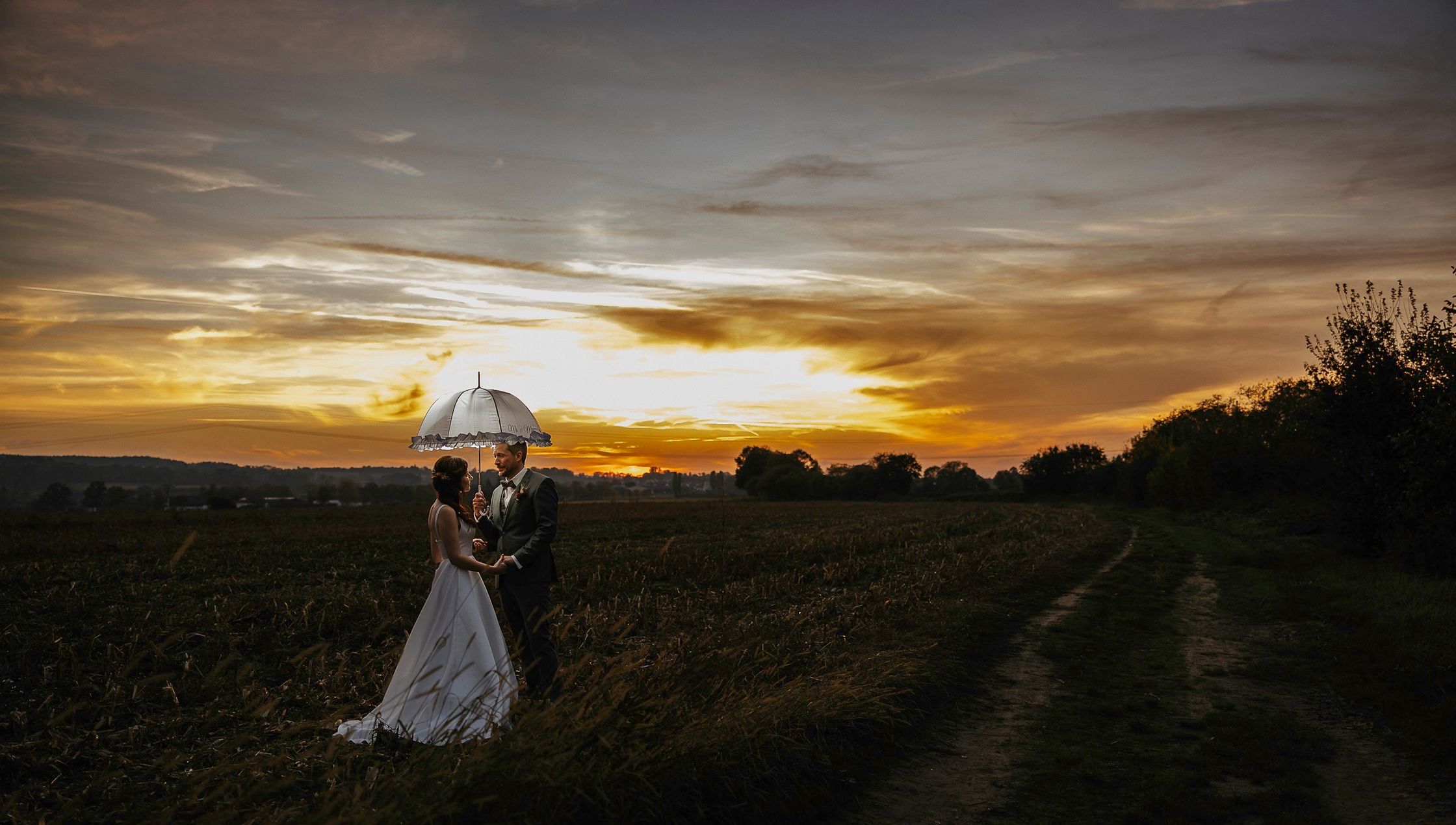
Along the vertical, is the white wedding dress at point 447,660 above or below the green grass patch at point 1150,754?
above

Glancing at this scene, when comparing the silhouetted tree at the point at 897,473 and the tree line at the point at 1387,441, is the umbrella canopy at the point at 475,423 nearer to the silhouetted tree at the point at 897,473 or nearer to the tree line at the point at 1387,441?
the tree line at the point at 1387,441

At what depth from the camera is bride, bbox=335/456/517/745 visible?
7.28 meters

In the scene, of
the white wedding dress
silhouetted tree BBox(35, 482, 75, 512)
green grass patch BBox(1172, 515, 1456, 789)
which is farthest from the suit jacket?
silhouetted tree BBox(35, 482, 75, 512)

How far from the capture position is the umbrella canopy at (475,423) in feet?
26.1

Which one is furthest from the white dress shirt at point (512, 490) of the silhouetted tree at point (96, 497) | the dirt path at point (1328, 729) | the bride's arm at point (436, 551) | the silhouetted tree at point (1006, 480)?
the silhouetted tree at point (1006, 480)

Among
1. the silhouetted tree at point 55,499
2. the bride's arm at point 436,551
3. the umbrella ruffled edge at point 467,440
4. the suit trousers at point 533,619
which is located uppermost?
the umbrella ruffled edge at point 467,440

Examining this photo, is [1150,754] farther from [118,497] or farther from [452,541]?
[118,497]

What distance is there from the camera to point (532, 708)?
5.89 meters

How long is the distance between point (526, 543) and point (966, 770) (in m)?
4.40

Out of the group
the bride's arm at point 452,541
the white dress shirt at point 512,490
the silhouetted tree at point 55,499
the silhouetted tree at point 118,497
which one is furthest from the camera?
the silhouetted tree at point 55,499

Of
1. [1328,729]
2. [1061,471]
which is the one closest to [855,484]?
[1061,471]

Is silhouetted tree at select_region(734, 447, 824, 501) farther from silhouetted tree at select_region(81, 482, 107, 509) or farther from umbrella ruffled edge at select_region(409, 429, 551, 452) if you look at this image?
umbrella ruffled edge at select_region(409, 429, 551, 452)

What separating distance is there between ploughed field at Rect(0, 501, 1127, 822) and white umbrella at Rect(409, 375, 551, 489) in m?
1.84

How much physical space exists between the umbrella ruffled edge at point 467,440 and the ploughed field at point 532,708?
1.75 m
